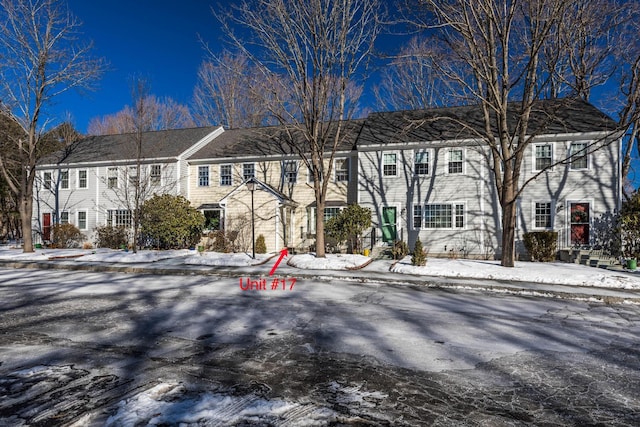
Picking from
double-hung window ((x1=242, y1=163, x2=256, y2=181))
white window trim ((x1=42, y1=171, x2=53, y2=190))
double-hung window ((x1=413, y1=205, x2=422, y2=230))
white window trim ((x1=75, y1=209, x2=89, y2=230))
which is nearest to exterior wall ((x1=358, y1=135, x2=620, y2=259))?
double-hung window ((x1=413, y1=205, x2=422, y2=230))

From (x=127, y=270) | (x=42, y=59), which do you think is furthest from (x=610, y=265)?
(x=42, y=59)

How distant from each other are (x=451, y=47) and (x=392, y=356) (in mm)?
12488

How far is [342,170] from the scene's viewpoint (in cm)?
2078

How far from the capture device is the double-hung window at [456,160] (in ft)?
60.7

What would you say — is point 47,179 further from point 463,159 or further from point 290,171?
point 463,159

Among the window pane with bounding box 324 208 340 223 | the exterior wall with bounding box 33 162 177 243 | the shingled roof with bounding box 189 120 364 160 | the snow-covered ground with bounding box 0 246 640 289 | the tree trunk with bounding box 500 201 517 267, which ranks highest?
the shingled roof with bounding box 189 120 364 160

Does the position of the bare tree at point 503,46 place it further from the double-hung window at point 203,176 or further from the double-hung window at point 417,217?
the double-hung window at point 203,176

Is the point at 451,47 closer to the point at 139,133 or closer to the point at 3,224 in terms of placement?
the point at 139,133

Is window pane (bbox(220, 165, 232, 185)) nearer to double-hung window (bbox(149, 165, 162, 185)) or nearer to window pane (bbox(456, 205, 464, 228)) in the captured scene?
double-hung window (bbox(149, 165, 162, 185))

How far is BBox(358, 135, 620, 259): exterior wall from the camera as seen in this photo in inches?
652

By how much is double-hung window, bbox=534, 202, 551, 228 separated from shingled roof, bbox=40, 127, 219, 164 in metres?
19.9

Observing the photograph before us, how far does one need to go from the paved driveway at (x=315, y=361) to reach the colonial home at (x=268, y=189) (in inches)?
470

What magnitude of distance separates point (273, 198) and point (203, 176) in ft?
19.5

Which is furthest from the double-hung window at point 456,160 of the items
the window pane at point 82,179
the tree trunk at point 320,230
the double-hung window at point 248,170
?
the window pane at point 82,179
